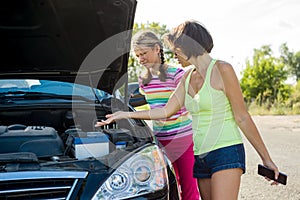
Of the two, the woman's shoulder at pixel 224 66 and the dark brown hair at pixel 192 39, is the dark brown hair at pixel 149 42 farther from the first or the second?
the woman's shoulder at pixel 224 66

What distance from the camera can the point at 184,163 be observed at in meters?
3.26

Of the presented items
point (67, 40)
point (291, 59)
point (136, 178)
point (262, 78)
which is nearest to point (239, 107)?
point (136, 178)

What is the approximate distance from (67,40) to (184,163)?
1.63 meters

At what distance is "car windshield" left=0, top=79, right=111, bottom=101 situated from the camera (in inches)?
141

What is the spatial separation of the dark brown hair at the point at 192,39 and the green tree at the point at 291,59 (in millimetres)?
74872

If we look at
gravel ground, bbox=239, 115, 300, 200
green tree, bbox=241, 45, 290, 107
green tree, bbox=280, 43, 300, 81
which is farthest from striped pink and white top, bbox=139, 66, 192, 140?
green tree, bbox=280, 43, 300, 81

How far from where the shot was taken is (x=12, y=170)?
2.00m

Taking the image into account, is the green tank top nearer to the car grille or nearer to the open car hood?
the car grille

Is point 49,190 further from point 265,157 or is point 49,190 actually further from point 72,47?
point 72,47

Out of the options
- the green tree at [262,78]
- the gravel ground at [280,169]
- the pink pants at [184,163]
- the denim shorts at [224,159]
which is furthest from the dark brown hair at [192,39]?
the green tree at [262,78]

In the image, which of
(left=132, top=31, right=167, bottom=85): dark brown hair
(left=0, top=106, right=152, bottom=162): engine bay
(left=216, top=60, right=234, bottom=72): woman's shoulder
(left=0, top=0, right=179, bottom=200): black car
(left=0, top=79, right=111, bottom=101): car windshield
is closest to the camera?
(left=0, top=0, right=179, bottom=200): black car

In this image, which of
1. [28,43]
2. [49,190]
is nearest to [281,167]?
[28,43]

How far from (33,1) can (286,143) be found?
6760mm

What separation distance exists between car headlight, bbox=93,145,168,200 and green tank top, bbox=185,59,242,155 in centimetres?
32
